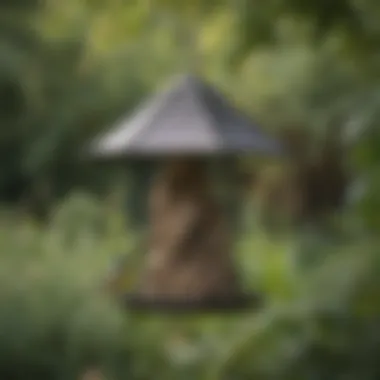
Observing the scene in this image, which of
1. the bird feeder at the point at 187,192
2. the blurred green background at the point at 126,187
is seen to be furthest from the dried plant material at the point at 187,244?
the blurred green background at the point at 126,187

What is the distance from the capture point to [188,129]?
8.02ft

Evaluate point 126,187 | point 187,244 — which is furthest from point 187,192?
point 126,187

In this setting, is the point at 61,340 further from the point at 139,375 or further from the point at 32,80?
the point at 32,80

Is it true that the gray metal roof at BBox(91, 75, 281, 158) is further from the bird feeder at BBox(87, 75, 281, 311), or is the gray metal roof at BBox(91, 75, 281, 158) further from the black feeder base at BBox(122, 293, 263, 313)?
the black feeder base at BBox(122, 293, 263, 313)

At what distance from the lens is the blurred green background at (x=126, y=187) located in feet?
6.35

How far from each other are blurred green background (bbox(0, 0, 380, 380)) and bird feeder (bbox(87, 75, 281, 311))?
0.11 metres

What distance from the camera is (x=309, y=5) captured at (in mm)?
1914

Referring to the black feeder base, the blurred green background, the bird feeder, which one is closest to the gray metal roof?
the bird feeder

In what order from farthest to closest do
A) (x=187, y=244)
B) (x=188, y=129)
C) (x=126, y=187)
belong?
(x=126, y=187) < (x=187, y=244) < (x=188, y=129)

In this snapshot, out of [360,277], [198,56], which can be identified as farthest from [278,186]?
[360,277]

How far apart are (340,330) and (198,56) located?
367 centimetres

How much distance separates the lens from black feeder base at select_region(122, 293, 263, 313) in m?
2.48

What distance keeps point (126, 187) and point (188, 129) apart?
2999 millimetres

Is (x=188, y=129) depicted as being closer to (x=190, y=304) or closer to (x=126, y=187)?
(x=190, y=304)
